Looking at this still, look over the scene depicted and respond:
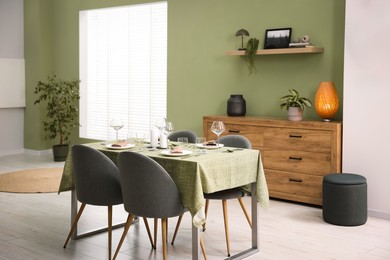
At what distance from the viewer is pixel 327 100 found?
5.50 metres

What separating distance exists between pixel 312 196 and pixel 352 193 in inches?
29.0

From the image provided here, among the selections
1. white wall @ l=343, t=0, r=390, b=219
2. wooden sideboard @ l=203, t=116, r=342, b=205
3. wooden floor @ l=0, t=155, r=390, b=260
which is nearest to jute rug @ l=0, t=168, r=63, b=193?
wooden floor @ l=0, t=155, r=390, b=260

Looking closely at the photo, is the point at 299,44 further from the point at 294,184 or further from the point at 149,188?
the point at 149,188

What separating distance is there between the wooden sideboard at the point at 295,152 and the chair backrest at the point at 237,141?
1093mm

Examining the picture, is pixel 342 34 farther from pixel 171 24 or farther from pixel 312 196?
pixel 171 24

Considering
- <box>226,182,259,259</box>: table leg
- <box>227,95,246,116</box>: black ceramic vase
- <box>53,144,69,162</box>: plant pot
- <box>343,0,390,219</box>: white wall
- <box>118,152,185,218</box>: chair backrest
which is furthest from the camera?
<box>53,144,69,162</box>: plant pot

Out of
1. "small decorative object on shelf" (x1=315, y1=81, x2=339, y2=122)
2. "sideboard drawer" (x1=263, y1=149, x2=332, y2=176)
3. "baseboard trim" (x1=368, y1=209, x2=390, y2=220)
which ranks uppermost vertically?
"small decorative object on shelf" (x1=315, y1=81, x2=339, y2=122)

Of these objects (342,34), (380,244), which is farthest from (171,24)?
(380,244)

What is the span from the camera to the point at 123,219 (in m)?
5.06

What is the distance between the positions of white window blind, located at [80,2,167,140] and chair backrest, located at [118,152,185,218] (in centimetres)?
403

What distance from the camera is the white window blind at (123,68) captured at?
25.2 ft

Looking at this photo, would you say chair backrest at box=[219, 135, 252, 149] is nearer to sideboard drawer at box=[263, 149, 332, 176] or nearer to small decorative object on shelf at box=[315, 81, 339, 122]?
sideboard drawer at box=[263, 149, 332, 176]

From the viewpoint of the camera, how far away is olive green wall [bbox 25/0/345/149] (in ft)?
19.0

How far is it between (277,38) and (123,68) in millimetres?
2893
